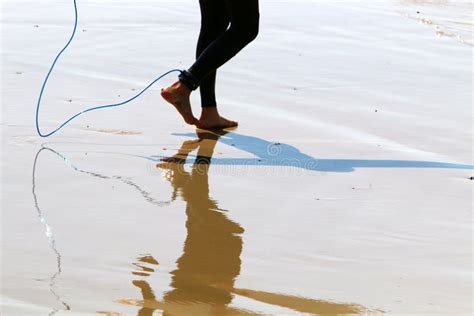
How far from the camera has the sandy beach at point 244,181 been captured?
2.78 m

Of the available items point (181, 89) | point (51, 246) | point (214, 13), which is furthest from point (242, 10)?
point (51, 246)

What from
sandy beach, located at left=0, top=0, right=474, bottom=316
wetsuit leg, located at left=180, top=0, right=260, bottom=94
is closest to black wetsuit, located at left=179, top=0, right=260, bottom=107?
wetsuit leg, located at left=180, top=0, right=260, bottom=94

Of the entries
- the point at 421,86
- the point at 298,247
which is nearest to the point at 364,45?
the point at 421,86

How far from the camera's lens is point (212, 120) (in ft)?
15.1

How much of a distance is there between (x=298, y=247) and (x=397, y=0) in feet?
20.9

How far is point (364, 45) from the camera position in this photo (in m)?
6.74

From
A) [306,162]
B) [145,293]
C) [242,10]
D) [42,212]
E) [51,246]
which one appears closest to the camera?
[145,293]

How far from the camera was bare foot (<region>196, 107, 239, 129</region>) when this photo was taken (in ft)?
15.0

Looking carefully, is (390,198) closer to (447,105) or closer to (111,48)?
(447,105)

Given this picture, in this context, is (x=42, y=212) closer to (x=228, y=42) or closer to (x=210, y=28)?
(x=228, y=42)

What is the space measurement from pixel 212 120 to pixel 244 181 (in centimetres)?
81

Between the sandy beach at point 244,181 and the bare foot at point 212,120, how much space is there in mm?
46

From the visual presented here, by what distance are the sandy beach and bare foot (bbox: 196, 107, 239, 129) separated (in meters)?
0.05

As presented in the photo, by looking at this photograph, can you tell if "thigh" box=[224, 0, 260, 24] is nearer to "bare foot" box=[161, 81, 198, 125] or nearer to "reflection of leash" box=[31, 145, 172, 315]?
"bare foot" box=[161, 81, 198, 125]
